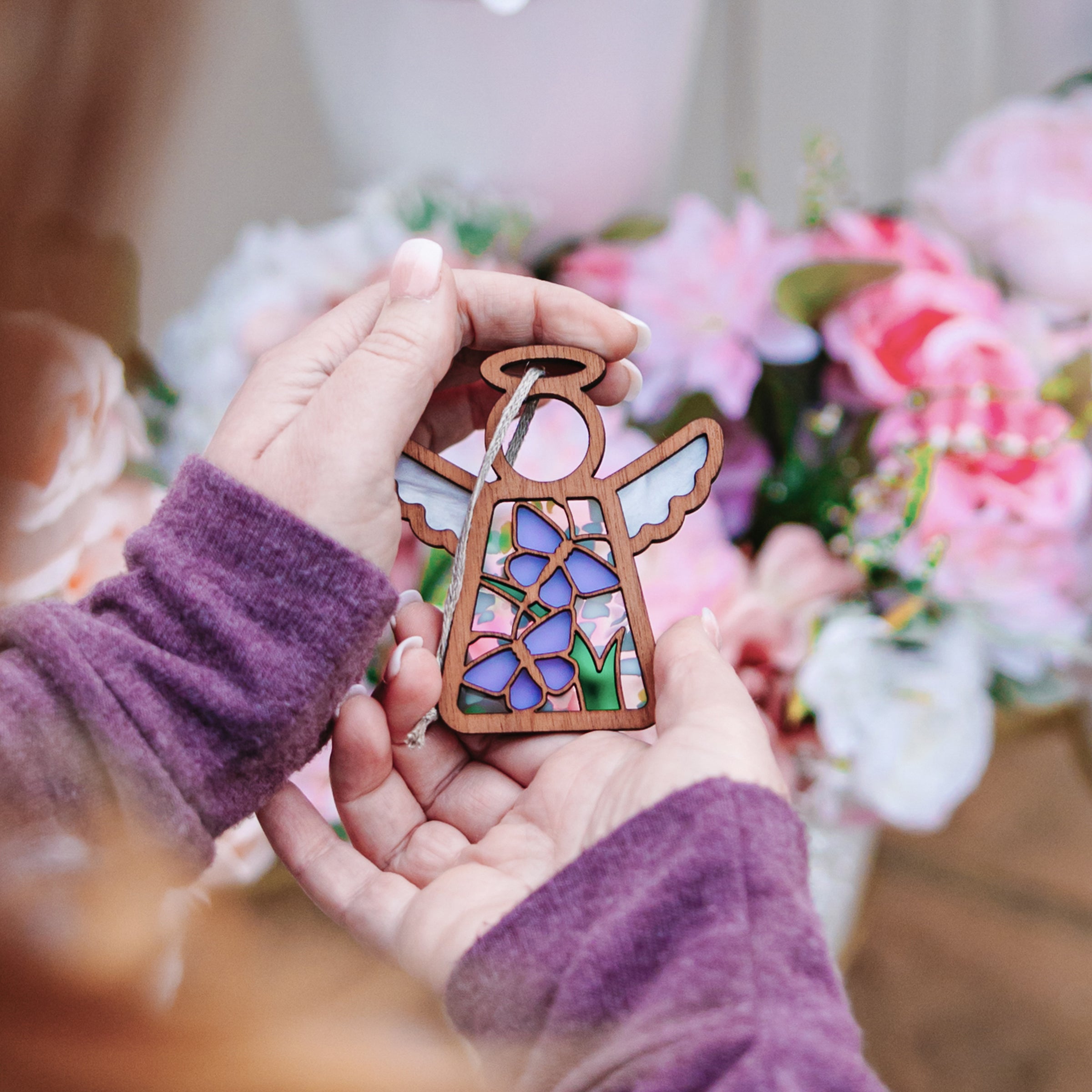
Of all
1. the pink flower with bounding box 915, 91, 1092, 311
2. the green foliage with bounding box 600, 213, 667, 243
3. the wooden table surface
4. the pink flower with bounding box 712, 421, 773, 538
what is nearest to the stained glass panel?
the pink flower with bounding box 712, 421, 773, 538

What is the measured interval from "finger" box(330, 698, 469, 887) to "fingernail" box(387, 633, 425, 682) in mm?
18

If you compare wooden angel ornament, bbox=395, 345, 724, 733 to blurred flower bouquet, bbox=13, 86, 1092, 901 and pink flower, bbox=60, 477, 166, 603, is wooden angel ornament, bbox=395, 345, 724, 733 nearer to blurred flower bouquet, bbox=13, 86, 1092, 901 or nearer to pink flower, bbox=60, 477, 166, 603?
blurred flower bouquet, bbox=13, 86, 1092, 901

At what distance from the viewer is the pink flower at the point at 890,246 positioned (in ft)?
2.18

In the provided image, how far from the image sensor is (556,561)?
1.67 ft

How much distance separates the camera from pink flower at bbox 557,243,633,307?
0.69 m

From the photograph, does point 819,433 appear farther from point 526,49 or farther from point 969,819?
point 969,819

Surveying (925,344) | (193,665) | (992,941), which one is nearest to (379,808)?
(193,665)

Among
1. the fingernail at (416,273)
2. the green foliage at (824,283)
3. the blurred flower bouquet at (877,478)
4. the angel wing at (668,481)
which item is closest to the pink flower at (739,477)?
the blurred flower bouquet at (877,478)

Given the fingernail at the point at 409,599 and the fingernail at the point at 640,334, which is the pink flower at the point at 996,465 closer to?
the fingernail at the point at 640,334

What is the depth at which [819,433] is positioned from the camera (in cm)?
70

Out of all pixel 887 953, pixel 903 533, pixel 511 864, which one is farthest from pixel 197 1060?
pixel 887 953

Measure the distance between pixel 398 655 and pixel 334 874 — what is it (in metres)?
0.12

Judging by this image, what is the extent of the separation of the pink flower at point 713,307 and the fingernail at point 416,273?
0.22m

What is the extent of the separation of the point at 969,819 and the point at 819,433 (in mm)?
723
